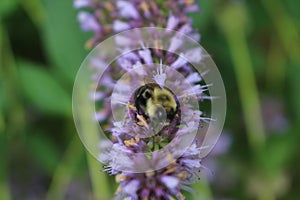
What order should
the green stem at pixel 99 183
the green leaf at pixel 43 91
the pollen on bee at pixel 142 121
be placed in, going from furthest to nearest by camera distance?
1. the green leaf at pixel 43 91
2. the green stem at pixel 99 183
3. the pollen on bee at pixel 142 121

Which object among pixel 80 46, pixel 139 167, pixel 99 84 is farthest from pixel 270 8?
pixel 139 167

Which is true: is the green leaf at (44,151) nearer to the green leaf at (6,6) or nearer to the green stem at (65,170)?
the green stem at (65,170)

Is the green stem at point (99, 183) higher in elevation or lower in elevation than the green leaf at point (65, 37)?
lower

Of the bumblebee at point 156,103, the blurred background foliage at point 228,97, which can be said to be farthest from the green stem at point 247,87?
the bumblebee at point 156,103

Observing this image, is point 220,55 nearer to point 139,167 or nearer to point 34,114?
point 34,114

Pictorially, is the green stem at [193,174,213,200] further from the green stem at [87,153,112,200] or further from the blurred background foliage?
the green stem at [87,153,112,200]

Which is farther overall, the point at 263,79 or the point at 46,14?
the point at 263,79

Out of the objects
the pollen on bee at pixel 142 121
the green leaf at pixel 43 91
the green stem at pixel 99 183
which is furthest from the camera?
the green leaf at pixel 43 91
